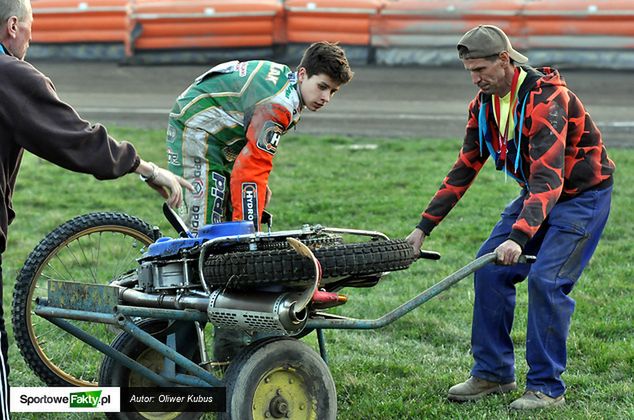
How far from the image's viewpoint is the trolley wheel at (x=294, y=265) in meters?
4.89

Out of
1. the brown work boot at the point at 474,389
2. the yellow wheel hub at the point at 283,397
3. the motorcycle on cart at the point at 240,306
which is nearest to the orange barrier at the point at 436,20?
the brown work boot at the point at 474,389

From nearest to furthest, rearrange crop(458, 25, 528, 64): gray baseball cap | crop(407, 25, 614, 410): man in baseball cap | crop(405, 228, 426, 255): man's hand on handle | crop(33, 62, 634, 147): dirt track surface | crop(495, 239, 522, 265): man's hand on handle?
crop(495, 239, 522, 265): man's hand on handle, crop(407, 25, 614, 410): man in baseball cap, crop(458, 25, 528, 64): gray baseball cap, crop(405, 228, 426, 255): man's hand on handle, crop(33, 62, 634, 147): dirt track surface

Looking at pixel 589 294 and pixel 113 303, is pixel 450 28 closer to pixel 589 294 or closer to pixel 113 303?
pixel 589 294

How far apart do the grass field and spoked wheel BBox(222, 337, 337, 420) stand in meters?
0.75

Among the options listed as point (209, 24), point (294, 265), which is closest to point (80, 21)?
point (209, 24)

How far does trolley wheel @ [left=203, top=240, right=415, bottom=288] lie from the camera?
4.89 m

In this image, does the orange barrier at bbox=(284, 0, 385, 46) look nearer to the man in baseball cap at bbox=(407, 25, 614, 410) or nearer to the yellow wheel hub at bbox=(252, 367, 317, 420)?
the man in baseball cap at bbox=(407, 25, 614, 410)

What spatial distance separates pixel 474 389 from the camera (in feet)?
20.1

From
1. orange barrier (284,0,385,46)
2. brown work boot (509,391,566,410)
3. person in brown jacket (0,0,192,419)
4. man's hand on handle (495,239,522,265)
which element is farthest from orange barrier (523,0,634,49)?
person in brown jacket (0,0,192,419)

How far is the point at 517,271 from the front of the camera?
20.0ft

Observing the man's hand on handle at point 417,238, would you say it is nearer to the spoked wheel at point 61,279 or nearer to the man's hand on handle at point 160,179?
the spoked wheel at point 61,279

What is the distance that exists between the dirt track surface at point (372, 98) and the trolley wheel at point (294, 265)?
31.5 feet

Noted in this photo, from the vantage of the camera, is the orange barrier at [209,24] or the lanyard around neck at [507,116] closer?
the lanyard around neck at [507,116]

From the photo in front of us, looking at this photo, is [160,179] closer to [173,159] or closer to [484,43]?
[173,159]
